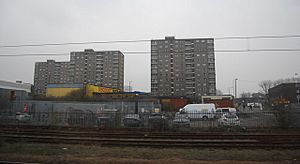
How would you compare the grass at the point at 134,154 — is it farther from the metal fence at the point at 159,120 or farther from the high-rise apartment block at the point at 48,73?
the high-rise apartment block at the point at 48,73

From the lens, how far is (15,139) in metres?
12.9

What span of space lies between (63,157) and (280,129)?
17.3 meters

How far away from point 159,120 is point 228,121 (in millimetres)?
6409

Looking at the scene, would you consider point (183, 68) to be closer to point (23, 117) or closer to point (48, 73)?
point (23, 117)

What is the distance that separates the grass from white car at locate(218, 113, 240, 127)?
832 centimetres

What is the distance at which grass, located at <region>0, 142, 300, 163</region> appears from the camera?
28.3ft

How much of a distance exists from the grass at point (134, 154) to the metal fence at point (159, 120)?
7792 mm

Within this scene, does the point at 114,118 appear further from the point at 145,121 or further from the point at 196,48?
the point at 196,48

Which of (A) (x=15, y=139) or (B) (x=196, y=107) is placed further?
(B) (x=196, y=107)

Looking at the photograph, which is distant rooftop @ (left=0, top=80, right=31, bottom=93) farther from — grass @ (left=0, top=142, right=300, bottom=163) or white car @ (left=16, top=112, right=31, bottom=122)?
grass @ (left=0, top=142, right=300, bottom=163)

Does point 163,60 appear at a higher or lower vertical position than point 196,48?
lower

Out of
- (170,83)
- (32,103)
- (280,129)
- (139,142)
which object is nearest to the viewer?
(139,142)

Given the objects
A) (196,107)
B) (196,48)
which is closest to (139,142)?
(196,107)

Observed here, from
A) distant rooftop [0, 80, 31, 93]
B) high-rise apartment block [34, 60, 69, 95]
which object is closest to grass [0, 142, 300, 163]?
distant rooftop [0, 80, 31, 93]
